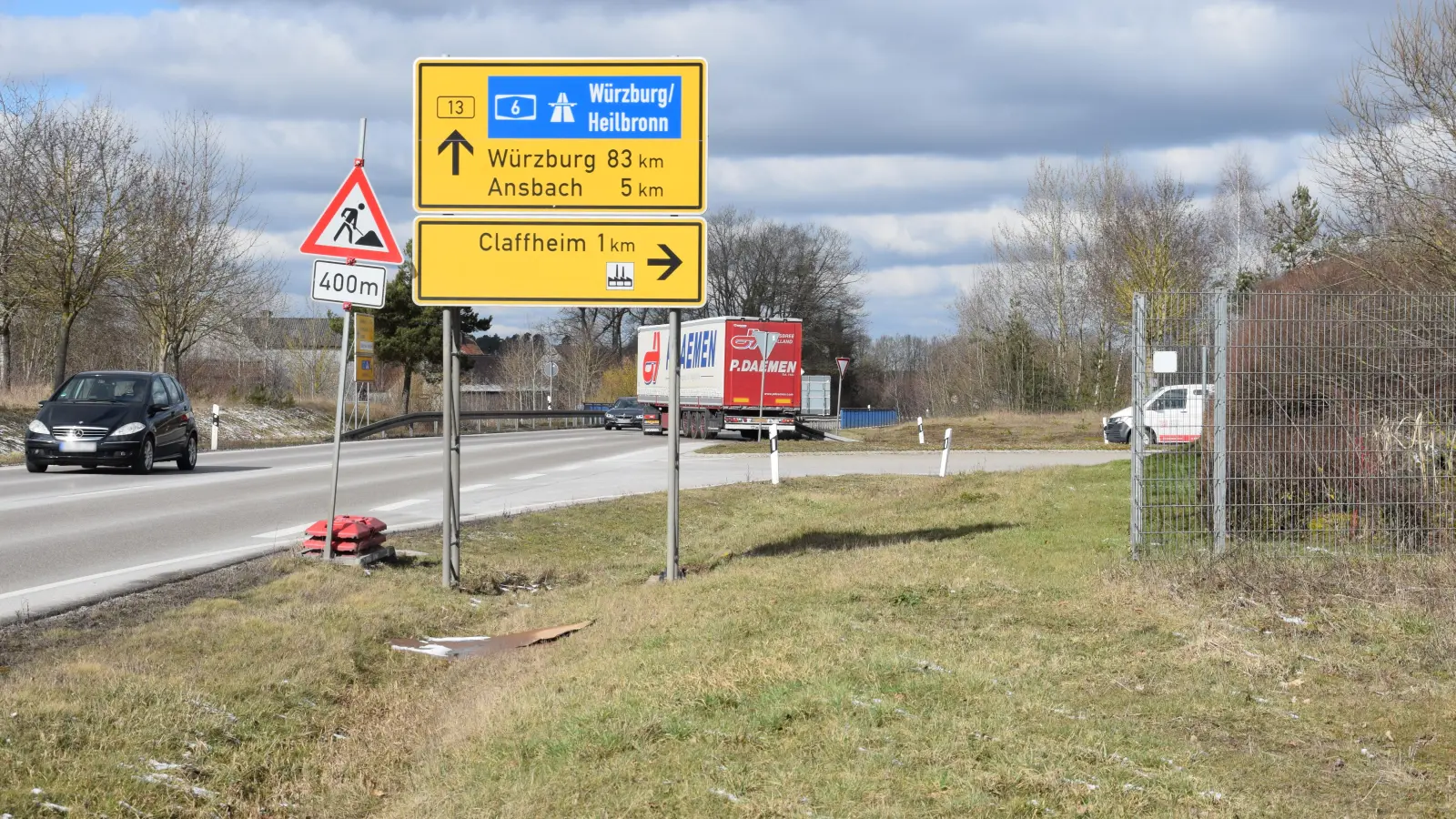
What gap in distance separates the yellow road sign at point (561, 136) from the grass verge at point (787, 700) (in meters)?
3.24

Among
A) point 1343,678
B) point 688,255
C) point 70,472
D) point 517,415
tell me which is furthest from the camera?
point 517,415

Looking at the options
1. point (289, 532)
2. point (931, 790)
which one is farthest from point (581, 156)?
point (931, 790)

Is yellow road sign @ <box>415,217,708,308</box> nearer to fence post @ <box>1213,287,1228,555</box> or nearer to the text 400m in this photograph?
the text 400m

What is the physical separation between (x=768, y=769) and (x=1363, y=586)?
5.51m

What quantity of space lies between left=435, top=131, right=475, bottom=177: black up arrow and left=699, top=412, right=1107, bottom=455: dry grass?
72.9 feet

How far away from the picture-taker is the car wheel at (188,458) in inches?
867

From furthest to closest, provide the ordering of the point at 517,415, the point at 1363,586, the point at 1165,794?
the point at 517,415 < the point at 1363,586 < the point at 1165,794

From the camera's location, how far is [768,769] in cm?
484

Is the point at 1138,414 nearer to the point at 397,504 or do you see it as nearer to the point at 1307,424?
the point at 1307,424

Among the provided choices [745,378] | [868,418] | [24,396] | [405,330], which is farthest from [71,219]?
[868,418]

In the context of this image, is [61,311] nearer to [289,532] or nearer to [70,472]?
[70,472]

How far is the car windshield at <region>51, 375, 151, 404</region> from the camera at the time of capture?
820 inches

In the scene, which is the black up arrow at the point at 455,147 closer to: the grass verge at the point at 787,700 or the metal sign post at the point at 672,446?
the metal sign post at the point at 672,446

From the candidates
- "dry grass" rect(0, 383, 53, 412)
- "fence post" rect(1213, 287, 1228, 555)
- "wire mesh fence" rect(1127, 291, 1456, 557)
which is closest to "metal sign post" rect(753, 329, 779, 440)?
"dry grass" rect(0, 383, 53, 412)
